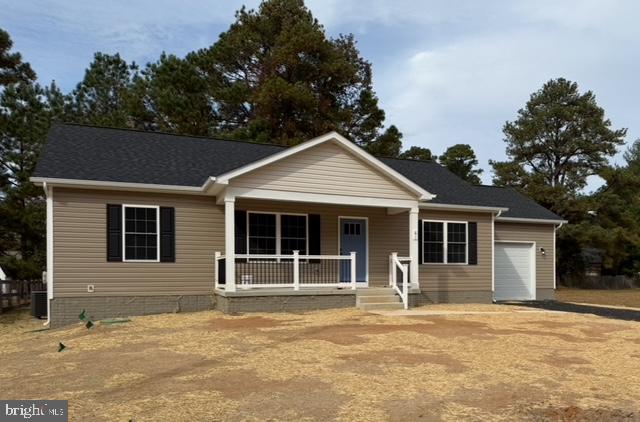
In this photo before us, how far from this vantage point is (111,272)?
40.8 feet

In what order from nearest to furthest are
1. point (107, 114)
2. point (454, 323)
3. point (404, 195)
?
point (454, 323) < point (404, 195) < point (107, 114)

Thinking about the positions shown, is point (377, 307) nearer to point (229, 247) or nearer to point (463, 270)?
point (229, 247)

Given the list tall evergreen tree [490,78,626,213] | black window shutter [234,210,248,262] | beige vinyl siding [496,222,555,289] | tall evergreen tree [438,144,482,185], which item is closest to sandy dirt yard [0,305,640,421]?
black window shutter [234,210,248,262]

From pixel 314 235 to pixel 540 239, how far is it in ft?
30.3

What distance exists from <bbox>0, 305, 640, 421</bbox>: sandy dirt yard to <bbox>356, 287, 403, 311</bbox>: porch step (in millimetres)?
1939

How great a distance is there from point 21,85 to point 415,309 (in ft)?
62.6

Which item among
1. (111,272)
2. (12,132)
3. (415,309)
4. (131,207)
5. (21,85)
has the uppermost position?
(21,85)

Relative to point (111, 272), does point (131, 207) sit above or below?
above

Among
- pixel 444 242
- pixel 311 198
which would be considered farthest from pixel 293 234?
pixel 444 242

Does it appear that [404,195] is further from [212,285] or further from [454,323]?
[212,285]

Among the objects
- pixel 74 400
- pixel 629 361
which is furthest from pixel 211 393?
pixel 629 361

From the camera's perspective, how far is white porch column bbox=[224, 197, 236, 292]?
40.8 ft

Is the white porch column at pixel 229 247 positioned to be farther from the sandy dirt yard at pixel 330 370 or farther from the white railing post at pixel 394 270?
the white railing post at pixel 394 270

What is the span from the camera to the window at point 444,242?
16109mm
